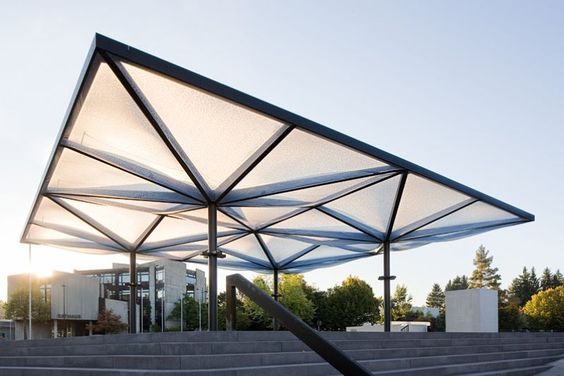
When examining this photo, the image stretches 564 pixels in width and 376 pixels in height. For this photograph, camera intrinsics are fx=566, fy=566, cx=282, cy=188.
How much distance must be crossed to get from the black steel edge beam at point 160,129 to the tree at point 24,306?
2449 inches

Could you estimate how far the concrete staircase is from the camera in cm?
891

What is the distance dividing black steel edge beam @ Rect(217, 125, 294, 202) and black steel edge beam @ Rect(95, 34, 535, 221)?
70 centimetres

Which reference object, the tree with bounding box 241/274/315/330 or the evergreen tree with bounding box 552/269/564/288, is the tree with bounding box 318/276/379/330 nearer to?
the tree with bounding box 241/274/315/330

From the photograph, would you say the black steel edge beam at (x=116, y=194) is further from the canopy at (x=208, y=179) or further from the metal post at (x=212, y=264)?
the metal post at (x=212, y=264)

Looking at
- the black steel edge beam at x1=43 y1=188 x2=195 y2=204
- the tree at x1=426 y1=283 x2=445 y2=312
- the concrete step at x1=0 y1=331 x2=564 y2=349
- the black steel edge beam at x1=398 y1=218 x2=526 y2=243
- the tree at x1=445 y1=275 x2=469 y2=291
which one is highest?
the black steel edge beam at x1=43 y1=188 x2=195 y2=204

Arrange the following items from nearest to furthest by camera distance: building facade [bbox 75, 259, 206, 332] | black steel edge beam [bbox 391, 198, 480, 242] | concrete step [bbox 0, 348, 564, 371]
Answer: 1. concrete step [bbox 0, 348, 564, 371]
2. black steel edge beam [bbox 391, 198, 480, 242]
3. building facade [bbox 75, 259, 206, 332]

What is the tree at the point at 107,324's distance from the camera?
81000 mm

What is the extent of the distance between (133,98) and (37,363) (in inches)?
233

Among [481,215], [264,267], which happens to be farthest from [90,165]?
[264,267]

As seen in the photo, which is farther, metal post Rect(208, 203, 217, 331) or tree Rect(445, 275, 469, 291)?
tree Rect(445, 275, 469, 291)

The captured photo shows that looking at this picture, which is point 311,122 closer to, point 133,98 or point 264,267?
point 133,98

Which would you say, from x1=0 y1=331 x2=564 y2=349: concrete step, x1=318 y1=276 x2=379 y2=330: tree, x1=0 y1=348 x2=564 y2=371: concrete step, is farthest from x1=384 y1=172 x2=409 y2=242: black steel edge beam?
x1=318 y1=276 x2=379 y2=330: tree

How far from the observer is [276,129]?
578 inches

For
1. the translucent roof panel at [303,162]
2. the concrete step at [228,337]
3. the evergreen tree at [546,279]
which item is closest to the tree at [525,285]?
the evergreen tree at [546,279]
